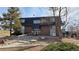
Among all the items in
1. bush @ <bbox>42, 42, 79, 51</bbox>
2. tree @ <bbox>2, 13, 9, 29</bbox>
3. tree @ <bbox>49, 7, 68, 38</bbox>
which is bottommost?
bush @ <bbox>42, 42, 79, 51</bbox>

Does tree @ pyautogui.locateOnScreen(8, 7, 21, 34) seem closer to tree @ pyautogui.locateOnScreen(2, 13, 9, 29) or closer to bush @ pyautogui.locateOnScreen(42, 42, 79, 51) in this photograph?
tree @ pyautogui.locateOnScreen(2, 13, 9, 29)

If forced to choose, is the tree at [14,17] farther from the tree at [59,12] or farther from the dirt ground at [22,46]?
the tree at [59,12]

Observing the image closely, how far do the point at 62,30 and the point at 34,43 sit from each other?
43 cm

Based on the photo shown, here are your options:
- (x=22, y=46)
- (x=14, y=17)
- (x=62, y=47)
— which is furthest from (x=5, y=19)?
(x=62, y=47)

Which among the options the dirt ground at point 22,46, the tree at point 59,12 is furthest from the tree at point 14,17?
the tree at point 59,12

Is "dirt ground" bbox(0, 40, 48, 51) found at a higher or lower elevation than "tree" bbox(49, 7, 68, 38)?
lower

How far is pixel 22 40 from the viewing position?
5.43 metres

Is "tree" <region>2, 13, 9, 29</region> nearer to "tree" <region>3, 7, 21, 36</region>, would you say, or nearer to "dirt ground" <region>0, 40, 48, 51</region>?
"tree" <region>3, 7, 21, 36</region>

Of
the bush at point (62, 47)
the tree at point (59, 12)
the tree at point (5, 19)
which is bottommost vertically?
the bush at point (62, 47)

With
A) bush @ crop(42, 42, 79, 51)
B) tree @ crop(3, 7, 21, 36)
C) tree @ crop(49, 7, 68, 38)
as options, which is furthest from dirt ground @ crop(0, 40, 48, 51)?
tree @ crop(49, 7, 68, 38)

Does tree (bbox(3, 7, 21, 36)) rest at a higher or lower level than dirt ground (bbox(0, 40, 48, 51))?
higher

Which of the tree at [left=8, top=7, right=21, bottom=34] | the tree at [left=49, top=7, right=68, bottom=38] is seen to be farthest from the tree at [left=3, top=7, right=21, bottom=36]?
the tree at [left=49, top=7, right=68, bottom=38]

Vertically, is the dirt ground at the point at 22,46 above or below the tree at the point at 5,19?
below
